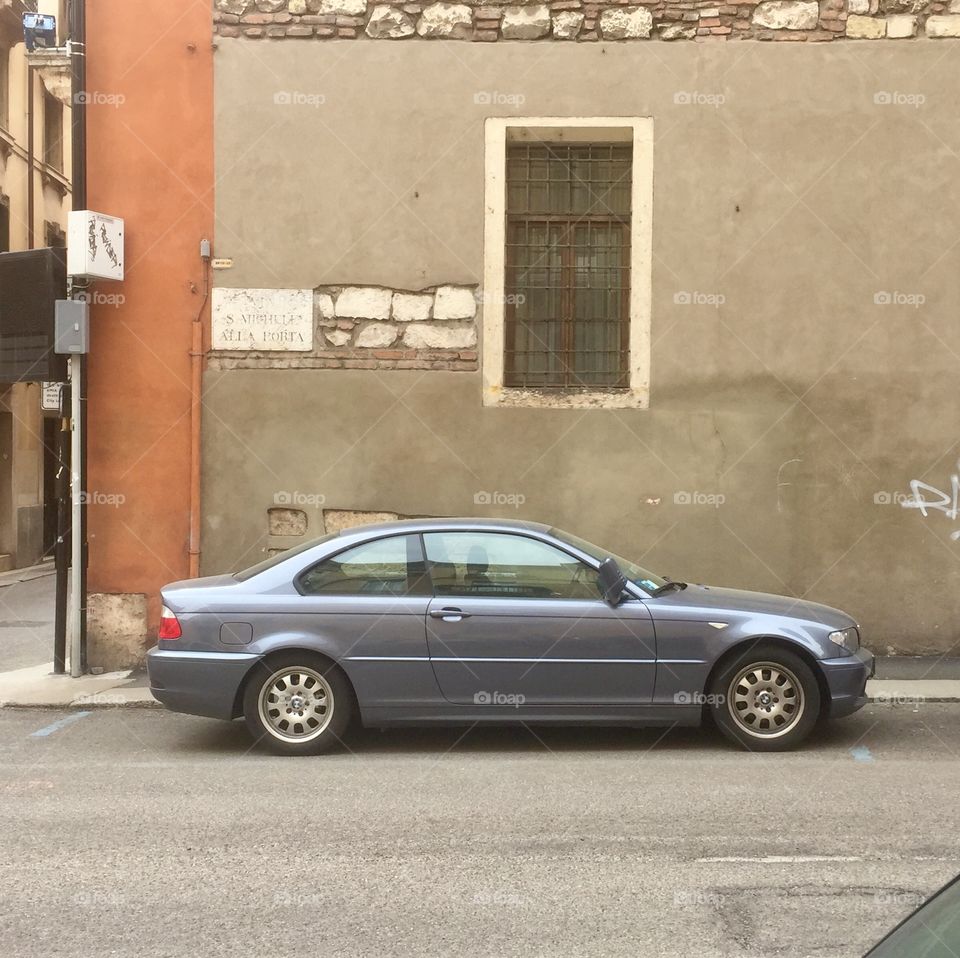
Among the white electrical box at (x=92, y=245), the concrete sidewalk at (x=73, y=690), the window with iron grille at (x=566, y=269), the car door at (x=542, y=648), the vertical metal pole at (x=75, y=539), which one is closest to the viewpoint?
the car door at (x=542, y=648)

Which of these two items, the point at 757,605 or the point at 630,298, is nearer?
the point at 757,605

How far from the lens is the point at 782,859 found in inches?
199

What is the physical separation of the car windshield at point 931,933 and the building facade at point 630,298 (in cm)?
891

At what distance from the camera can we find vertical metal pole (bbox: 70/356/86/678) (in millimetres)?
10445

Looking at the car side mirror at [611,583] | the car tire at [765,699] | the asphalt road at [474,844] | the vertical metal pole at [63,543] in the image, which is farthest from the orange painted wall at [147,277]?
the car tire at [765,699]

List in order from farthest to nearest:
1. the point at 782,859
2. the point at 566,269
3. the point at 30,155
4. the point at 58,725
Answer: the point at 30,155
the point at 566,269
the point at 58,725
the point at 782,859

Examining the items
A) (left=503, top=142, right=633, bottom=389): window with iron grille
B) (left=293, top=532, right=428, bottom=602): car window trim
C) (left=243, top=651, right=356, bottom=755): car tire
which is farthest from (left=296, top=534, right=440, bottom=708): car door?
(left=503, top=142, right=633, bottom=389): window with iron grille

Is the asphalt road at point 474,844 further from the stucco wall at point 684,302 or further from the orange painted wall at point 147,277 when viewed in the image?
the orange painted wall at point 147,277

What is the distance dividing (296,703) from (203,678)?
23.1 inches

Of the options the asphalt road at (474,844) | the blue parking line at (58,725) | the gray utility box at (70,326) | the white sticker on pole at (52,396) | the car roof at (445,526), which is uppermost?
the gray utility box at (70,326)

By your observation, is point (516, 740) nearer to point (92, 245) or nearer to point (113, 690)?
point (113, 690)

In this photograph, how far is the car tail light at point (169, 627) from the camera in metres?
7.39

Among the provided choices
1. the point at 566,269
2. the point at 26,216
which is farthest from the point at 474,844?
the point at 26,216

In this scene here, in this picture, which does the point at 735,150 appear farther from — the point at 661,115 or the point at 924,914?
the point at 924,914
